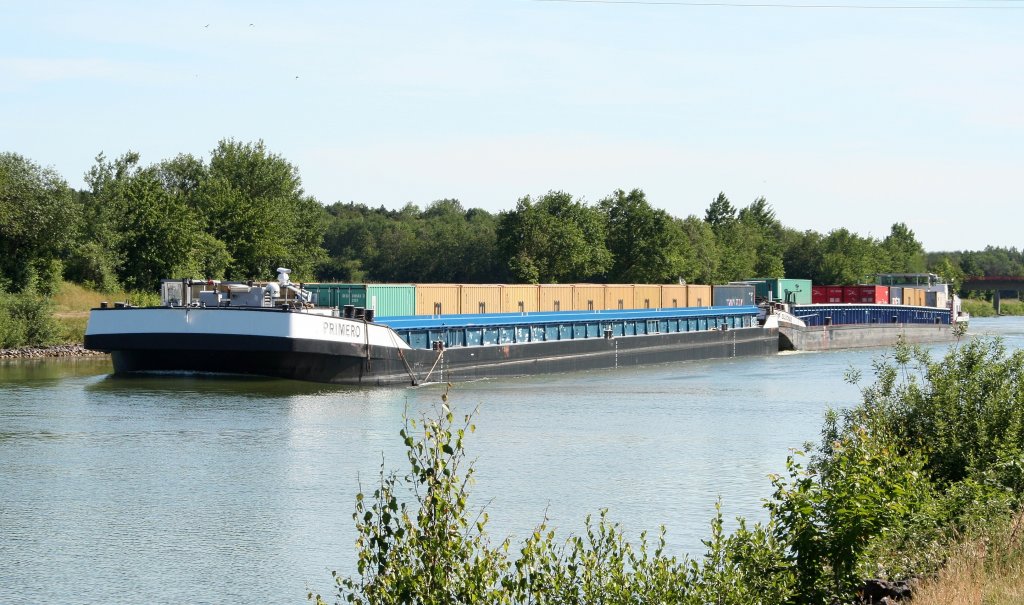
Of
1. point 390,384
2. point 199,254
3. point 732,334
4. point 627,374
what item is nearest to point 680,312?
point 732,334

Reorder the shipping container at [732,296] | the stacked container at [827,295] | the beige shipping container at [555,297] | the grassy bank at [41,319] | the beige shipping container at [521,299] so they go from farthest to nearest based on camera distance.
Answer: the stacked container at [827,295]
the shipping container at [732,296]
the grassy bank at [41,319]
the beige shipping container at [555,297]
the beige shipping container at [521,299]

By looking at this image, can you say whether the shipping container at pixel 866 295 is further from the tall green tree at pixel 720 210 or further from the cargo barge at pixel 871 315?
the tall green tree at pixel 720 210

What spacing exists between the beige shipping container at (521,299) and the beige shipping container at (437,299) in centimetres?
331

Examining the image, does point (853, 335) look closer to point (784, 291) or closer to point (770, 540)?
point (784, 291)

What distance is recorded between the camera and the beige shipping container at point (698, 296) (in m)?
58.6

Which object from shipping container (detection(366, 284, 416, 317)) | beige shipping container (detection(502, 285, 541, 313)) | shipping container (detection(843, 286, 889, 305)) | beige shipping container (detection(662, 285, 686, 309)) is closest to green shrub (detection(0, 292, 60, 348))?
shipping container (detection(366, 284, 416, 317))

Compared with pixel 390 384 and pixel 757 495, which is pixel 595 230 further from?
pixel 757 495

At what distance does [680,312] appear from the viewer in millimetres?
53938

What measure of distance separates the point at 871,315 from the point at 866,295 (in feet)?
13.4

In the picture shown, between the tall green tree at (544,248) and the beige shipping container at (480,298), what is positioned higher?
the tall green tree at (544,248)

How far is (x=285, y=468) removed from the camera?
20.6 meters

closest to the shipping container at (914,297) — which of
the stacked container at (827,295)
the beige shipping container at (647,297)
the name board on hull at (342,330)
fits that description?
the stacked container at (827,295)

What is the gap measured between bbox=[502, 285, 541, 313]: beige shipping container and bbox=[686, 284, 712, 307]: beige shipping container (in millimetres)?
13504

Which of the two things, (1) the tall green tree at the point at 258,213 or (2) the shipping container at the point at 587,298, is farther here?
(1) the tall green tree at the point at 258,213
